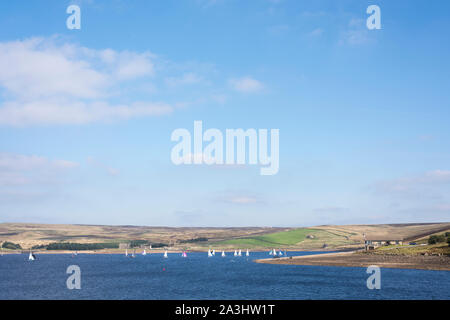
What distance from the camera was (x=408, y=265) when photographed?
498ft

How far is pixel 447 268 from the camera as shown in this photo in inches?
5408
